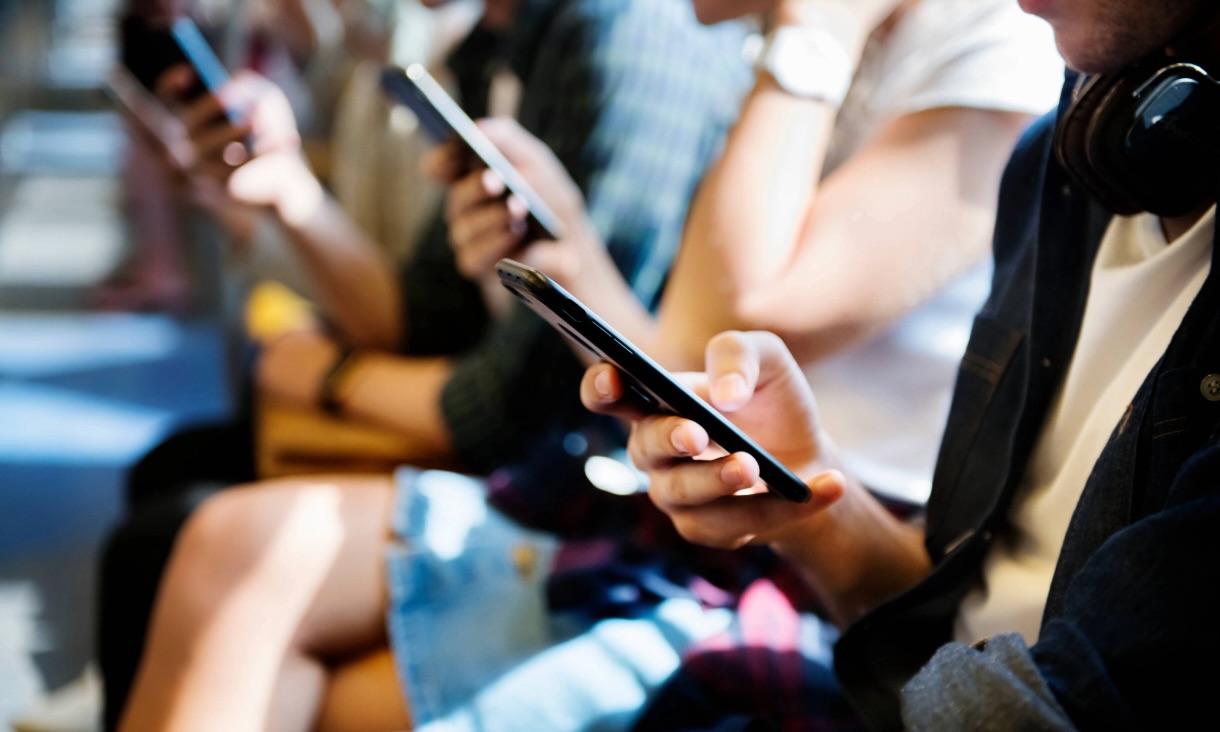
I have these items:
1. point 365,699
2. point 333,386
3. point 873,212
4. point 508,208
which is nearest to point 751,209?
point 873,212

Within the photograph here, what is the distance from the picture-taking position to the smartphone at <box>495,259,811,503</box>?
21.4 inches

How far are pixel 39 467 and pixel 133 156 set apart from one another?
5.97ft

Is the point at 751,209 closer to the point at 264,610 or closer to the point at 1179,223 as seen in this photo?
the point at 1179,223

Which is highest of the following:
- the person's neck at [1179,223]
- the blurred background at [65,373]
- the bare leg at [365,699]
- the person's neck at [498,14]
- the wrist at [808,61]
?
the wrist at [808,61]

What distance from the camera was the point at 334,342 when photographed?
1.48 m

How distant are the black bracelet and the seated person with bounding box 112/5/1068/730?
33cm

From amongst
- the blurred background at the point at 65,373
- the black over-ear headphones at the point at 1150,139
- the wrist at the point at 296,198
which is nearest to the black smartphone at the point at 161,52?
the wrist at the point at 296,198

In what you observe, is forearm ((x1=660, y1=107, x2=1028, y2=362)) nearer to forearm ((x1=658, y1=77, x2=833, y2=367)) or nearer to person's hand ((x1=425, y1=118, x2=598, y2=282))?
forearm ((x1=658, y1=77, x2=833, y2=367))

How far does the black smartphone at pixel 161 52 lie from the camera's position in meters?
1.37

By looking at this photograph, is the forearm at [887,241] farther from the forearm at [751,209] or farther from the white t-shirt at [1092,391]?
the white t-shirt at [1092,391]

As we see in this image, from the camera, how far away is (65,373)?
2717 mm

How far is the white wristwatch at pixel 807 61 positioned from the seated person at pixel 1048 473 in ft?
0.60

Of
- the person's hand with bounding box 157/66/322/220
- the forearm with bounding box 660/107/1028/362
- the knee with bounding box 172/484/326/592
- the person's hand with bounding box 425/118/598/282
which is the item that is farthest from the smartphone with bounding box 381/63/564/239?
the person's hand with bounding box 157/66/322/220

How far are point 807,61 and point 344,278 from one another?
2.80 ft
